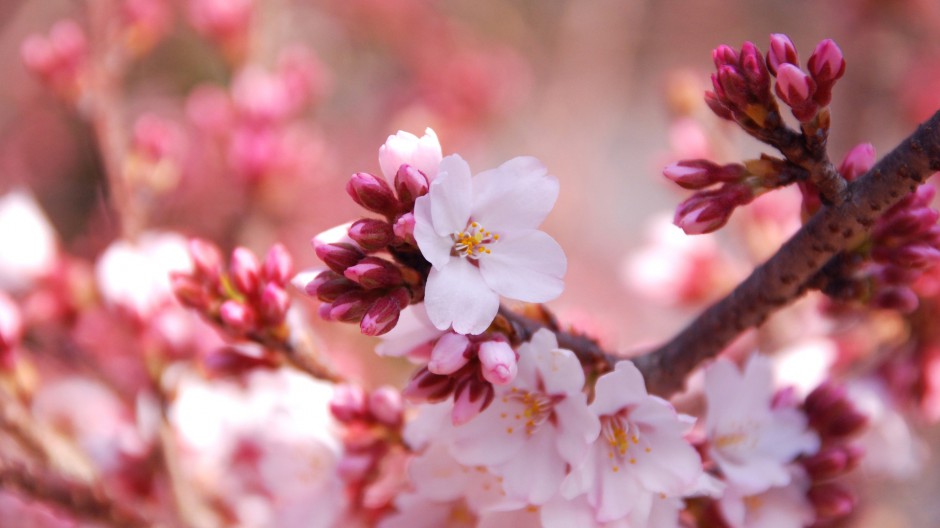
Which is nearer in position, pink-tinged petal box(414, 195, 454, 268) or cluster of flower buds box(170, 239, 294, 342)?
pink-tinged petal box(414, 195, 454, 268)

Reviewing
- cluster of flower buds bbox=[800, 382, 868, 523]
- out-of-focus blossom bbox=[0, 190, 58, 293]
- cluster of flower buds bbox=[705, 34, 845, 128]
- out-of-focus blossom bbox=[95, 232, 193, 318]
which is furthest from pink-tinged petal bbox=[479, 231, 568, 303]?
out-of-focus blossom bbox=[0, 190, 58, 293]

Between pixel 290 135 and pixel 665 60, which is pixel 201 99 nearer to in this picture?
pixel 290 135

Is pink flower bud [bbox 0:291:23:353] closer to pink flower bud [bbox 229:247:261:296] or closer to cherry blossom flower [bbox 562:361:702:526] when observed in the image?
pink flower bud [bbox 229:247:261:296]

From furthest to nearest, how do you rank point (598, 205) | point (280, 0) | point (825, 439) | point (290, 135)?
point (598, 205)
point (280, 0)
point (290, 135)
point (825, 439)

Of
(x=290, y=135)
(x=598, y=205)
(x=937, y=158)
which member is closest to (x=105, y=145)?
(x=290, y=135)

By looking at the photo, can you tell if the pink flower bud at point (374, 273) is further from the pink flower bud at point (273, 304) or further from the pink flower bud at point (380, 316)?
the pink flower bud at point (273, 304)

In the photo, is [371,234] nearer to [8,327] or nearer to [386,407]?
[386,407]
